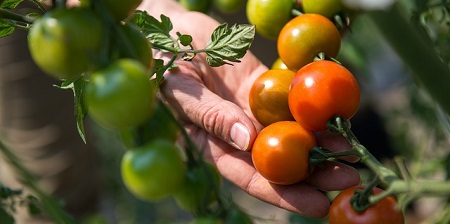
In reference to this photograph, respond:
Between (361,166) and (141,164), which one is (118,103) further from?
(361,166)

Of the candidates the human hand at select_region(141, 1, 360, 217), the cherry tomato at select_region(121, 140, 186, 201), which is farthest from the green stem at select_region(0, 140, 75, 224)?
the human hand at select_region(141, 1, 360, 217)

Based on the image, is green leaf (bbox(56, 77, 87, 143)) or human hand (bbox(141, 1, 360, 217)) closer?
green leaf (bbox(56, 77, 87, 143))

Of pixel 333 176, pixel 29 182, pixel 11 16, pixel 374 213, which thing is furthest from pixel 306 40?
pixel 29 182

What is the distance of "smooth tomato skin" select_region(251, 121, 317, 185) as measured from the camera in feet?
2.58

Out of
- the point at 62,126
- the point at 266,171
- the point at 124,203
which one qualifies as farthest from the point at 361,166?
the point at 266,171

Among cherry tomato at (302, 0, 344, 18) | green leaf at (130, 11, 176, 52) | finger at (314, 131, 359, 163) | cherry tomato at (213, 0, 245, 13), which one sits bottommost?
finger at (314, 131, 359, 163)

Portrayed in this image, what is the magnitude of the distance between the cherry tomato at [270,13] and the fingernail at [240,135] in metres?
0.17

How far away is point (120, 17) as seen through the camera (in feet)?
1.62

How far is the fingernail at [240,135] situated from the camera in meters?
0.87

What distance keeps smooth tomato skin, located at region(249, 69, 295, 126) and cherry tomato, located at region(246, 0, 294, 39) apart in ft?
0.31

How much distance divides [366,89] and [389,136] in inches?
8.9

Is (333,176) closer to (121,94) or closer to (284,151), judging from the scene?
(284,151)

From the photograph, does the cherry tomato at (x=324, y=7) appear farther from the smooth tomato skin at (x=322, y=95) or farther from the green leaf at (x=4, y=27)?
the green leaf at (x=4, y=27)

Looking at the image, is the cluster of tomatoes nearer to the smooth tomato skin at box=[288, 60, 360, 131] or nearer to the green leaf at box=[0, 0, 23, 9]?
the smooth tomato skin at box=[288, 60, 360, 131]
